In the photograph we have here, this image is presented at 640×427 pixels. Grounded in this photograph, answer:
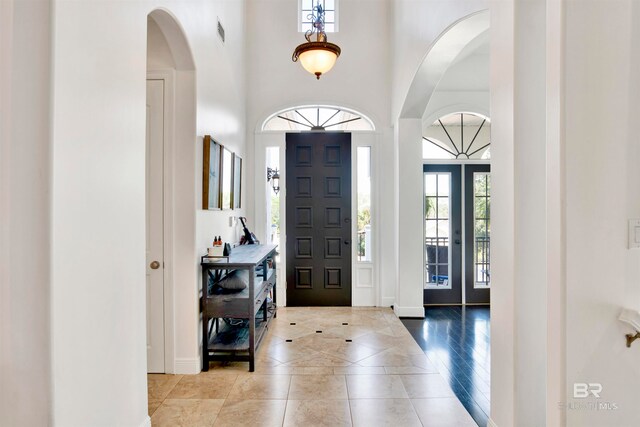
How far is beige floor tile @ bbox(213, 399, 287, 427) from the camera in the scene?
240cm

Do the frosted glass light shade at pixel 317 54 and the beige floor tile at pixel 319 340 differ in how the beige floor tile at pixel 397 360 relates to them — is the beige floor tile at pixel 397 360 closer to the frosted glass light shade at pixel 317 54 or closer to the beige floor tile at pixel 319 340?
the beige floor tile at pixel 319 340

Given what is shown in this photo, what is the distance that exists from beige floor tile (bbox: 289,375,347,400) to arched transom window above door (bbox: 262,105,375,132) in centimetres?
364

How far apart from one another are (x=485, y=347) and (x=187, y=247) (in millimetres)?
3126

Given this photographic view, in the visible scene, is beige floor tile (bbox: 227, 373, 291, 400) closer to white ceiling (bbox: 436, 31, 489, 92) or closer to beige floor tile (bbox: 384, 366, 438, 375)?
beige floor tile (bbox: 384, 366, 438, 375)

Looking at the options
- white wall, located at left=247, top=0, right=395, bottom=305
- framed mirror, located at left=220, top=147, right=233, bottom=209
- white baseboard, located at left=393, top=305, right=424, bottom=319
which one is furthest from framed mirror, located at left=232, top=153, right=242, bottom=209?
white baseboard, located at left=393, top=305, right=424, bottom=319

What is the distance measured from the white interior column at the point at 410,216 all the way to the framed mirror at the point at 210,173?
2.50 m

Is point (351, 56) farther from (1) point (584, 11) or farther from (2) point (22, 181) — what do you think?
(2) point (22, 181)

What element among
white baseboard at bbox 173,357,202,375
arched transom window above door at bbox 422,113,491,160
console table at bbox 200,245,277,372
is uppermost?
arched transom window above door at bbox 422,113,491,160

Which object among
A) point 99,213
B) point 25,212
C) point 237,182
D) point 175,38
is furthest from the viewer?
point 237,182

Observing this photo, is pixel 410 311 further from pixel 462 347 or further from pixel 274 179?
pixel 274 179

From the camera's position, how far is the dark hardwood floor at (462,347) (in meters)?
2.78

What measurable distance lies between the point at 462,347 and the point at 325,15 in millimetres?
4921

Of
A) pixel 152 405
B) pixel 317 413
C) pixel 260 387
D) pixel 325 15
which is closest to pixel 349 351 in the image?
pixel 260 387

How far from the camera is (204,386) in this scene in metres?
2.89
